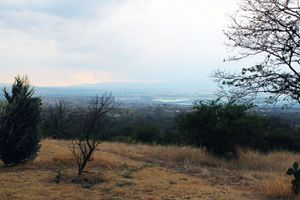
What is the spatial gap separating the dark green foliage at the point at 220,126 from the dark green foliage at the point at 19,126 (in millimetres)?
6857

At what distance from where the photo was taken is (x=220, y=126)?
17984mm

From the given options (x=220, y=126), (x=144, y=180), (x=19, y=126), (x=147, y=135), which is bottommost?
(x=147, y=135)

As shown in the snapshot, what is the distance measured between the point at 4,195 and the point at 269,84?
19.4 feet

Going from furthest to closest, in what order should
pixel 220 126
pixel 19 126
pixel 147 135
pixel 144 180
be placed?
pixel 147 135 → pixel 220 126 → pixel 19 126 → pixel 144 180

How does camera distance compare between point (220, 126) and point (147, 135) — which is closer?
point (220, 126)

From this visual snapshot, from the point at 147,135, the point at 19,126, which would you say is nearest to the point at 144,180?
the point at 19,126

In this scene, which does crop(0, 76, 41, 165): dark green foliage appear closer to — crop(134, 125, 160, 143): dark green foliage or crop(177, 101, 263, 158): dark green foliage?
crop(177, 101, 263, 158): dark green foliage

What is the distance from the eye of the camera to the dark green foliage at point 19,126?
539 inches

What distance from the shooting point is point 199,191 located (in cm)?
1035

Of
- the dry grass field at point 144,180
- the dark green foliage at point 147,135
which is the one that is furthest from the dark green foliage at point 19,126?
the dark green foliage at point 147,135

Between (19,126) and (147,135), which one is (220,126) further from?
(147,135)

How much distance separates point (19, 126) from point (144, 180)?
4.57 m

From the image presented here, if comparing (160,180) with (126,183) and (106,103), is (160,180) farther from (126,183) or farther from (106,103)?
(106,103)

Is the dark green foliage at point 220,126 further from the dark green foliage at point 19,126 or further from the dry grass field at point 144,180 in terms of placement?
the dark green foliage at point 19,126
